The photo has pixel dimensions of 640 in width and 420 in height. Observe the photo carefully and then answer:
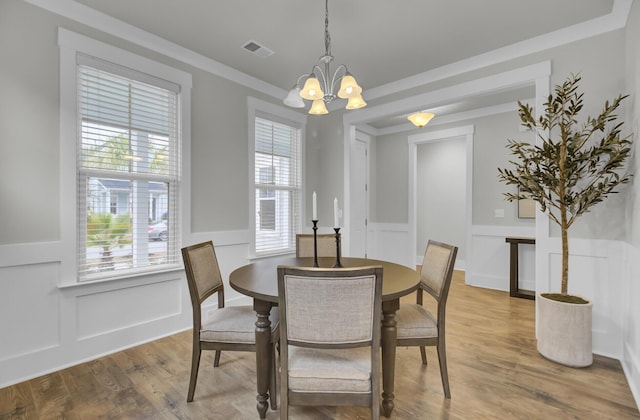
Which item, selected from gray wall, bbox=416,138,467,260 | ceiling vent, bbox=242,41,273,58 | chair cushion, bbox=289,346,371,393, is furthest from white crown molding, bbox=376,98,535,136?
chair cushion, bbox=289,346,371,393

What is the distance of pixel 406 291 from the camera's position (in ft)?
5.20

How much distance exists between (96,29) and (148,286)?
6.91 feet

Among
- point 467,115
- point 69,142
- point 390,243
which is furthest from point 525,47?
point 69,142

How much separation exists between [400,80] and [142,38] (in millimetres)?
2602

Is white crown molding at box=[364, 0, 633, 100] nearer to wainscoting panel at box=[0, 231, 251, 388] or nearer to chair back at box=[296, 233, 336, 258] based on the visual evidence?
chair back at box=[296, 233, 336, 258]

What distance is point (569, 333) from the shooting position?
7.45 feet

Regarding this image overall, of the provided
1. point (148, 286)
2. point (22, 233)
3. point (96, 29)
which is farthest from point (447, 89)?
point (22, 233)

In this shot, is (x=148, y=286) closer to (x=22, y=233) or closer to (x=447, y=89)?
(x=22, y=233)

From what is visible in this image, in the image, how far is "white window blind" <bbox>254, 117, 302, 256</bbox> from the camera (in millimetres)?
3705

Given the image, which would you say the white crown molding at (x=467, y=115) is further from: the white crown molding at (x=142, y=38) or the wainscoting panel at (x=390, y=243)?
the white crown molding at (x=142, y=38)

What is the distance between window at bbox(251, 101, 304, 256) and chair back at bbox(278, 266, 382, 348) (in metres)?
2.31

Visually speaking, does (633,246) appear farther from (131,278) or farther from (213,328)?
(131,278)

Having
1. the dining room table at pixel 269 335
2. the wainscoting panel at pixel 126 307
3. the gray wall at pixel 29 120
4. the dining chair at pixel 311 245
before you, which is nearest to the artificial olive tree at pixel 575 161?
the dining room table at pixel 269 335

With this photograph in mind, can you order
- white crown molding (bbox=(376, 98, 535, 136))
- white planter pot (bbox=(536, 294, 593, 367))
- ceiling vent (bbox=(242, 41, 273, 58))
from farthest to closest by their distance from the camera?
white crown molding (bbox=(376, 98, 535, 136)) → ceiling vent (bbox=(242, 41, 273, 58)) → white planter pot (bbox=(536, 294, 593, 367))
